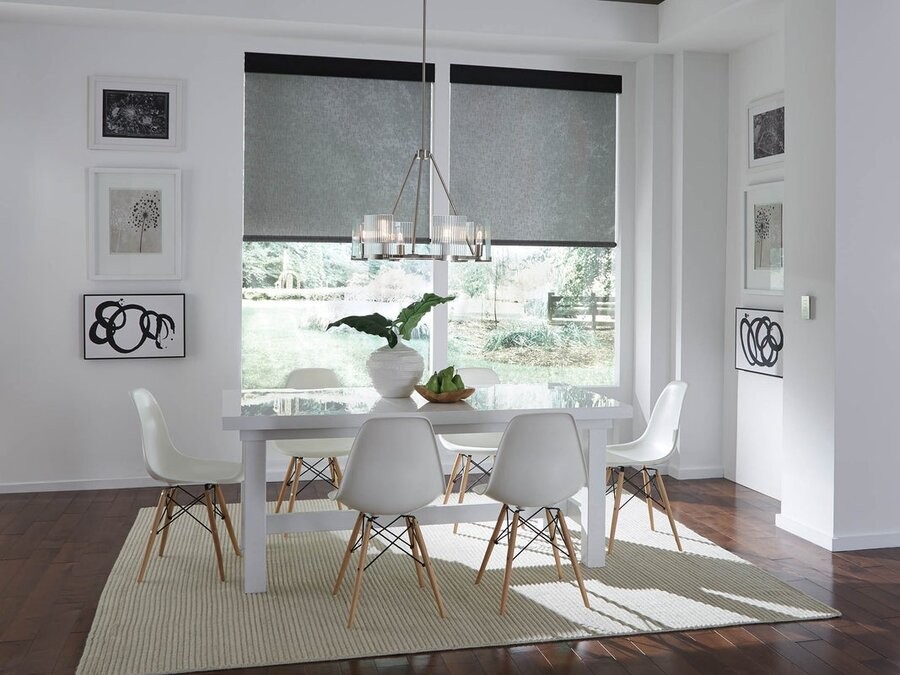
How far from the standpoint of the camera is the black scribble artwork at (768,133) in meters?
5.52

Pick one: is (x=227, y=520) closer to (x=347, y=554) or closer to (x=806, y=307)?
(x=347, y=554)

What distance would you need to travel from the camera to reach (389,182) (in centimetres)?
606

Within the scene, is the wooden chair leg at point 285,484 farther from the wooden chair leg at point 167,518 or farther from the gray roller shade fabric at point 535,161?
the gray roller shade fabric at point 535,161

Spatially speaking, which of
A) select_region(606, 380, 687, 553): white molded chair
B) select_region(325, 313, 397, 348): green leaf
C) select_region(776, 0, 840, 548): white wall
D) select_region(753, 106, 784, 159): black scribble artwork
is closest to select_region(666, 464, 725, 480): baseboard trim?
select_region(776, 0, 840, 548): white wall

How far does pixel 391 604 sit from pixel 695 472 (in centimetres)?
309

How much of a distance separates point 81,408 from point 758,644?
4201 millimetres

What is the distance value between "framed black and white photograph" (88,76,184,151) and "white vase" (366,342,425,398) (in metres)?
2.34

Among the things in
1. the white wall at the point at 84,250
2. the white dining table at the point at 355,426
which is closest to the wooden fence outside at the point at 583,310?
the white dining table at the point at 355,426

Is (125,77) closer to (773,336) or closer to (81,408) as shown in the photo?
(81,408)

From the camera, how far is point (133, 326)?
5695mm

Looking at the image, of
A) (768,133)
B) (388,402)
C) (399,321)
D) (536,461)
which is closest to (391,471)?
(536,461)

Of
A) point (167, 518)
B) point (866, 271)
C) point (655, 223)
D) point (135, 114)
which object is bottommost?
point (167, 518)

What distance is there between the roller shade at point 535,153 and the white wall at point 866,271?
214cm

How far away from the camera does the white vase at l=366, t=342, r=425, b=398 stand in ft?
14.2
